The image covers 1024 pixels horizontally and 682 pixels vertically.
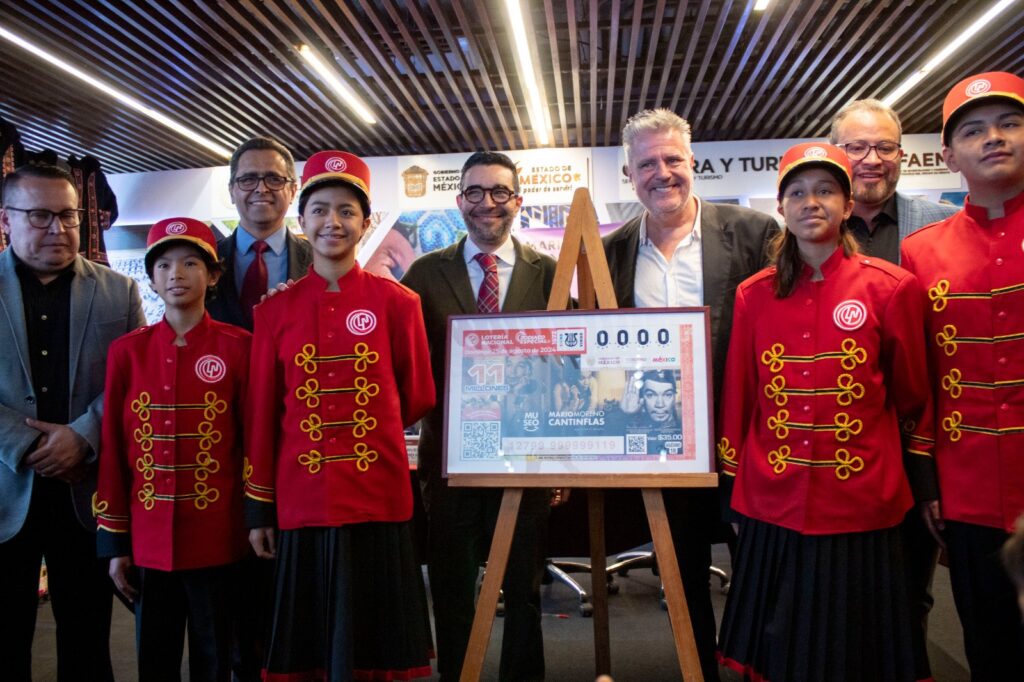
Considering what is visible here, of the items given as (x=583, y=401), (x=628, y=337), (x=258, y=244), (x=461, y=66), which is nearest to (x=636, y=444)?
(x=583, y=401)

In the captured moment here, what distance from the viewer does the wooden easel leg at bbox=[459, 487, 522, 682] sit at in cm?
206

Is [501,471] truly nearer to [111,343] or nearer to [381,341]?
[381,341]

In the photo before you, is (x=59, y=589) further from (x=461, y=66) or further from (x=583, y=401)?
(x=461, y=66)

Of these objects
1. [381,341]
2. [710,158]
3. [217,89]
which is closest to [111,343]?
[381,341]

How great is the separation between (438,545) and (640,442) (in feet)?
2.74

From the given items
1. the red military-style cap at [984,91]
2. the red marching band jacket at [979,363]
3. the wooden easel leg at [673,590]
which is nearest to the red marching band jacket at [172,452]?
the wooden easel leg at [673,590]

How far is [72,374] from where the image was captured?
242cm

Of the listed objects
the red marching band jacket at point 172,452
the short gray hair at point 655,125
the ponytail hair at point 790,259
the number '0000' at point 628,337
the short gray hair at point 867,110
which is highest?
the short gray hair at point 867,110

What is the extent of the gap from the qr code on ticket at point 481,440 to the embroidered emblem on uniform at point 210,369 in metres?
0.78

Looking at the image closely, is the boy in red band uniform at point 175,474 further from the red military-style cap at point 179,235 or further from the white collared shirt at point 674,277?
the white collared shirt at point 674,277

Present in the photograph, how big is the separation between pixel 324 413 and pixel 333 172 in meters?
0.72

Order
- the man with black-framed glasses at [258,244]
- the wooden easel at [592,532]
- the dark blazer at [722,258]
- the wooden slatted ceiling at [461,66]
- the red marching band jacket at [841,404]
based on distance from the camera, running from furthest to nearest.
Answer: the wooden slatted ceiling at [461,66] < the man with black-framed glasses at [258,244] < the dark blazer at [722,258] < the wooden easel at [592,532] < the red marching band jacket at [841,404]

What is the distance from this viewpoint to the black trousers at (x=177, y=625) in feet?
7.23

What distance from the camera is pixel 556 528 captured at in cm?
361
